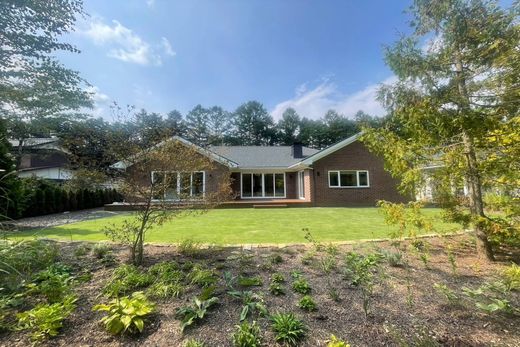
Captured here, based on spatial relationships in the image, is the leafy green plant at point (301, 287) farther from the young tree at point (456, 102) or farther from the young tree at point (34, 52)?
the young tree at point (34, 52)

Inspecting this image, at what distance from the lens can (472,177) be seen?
4.75m

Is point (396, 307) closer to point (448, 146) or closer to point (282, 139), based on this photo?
point (448, 146)

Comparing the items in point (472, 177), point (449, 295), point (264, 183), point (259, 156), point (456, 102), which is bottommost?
point (449, 295)

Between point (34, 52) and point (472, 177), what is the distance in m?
14.7

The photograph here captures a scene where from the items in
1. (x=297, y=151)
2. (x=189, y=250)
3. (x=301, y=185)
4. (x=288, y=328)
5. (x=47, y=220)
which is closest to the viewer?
(x=288, y=328)

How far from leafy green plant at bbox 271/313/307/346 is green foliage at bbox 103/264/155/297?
199 centimetres

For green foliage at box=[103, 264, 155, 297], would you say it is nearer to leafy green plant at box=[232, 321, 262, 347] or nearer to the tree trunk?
leafy green plant at box=[232, 321, 262, 347]

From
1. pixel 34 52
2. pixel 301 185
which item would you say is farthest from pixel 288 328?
pixel 301 185

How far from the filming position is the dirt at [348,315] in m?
2.56

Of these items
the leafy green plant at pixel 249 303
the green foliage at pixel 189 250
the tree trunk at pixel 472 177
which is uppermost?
the tree trunk at pixel 472 177

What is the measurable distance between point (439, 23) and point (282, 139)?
55767 mm

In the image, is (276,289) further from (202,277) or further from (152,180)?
(152,180)

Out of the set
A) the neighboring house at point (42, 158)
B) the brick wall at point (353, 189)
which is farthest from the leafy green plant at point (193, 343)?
the neighboring house at point (42, 158)

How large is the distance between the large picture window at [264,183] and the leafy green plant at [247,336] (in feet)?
61.0
